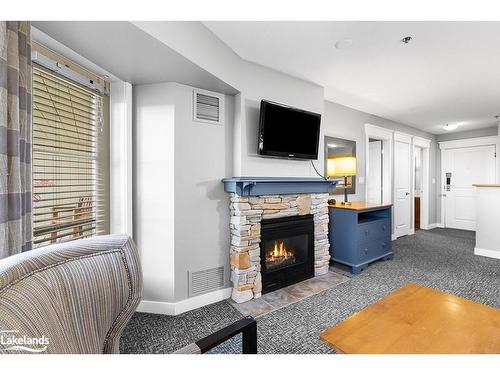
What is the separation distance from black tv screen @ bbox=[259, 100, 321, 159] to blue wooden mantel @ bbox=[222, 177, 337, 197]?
0.94 ft

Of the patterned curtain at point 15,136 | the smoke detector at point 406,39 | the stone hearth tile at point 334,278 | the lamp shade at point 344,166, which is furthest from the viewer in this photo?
the lamp shade at point 344,166

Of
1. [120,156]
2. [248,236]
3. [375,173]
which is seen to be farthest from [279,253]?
[375,173]

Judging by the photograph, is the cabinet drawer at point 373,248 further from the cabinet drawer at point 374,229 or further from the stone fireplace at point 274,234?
the stone fireplace at point 274,234

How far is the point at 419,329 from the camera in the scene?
3.59 feet

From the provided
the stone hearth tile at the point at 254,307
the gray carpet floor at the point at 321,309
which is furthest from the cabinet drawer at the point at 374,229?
the stone hearth tile at the point at 254,307

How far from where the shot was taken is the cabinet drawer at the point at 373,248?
3.03 metres

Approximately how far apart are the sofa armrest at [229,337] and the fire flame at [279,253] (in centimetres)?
153

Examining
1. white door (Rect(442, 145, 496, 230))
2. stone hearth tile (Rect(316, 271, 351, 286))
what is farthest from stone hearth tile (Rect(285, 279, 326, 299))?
white door (Rect(442, 145, 496, 230))

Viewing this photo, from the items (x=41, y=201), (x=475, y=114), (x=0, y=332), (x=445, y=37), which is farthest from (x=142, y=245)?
(x=475, y=114)

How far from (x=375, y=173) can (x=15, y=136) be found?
5.20 m

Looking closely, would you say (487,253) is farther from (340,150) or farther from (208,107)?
(208,107)

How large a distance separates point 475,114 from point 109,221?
6016mm

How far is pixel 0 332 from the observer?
22.2 inches

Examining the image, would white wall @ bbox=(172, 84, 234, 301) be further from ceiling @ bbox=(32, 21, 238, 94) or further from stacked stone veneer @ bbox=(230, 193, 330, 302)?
ceiling @ bbox=(32, 21, 238, 94)
